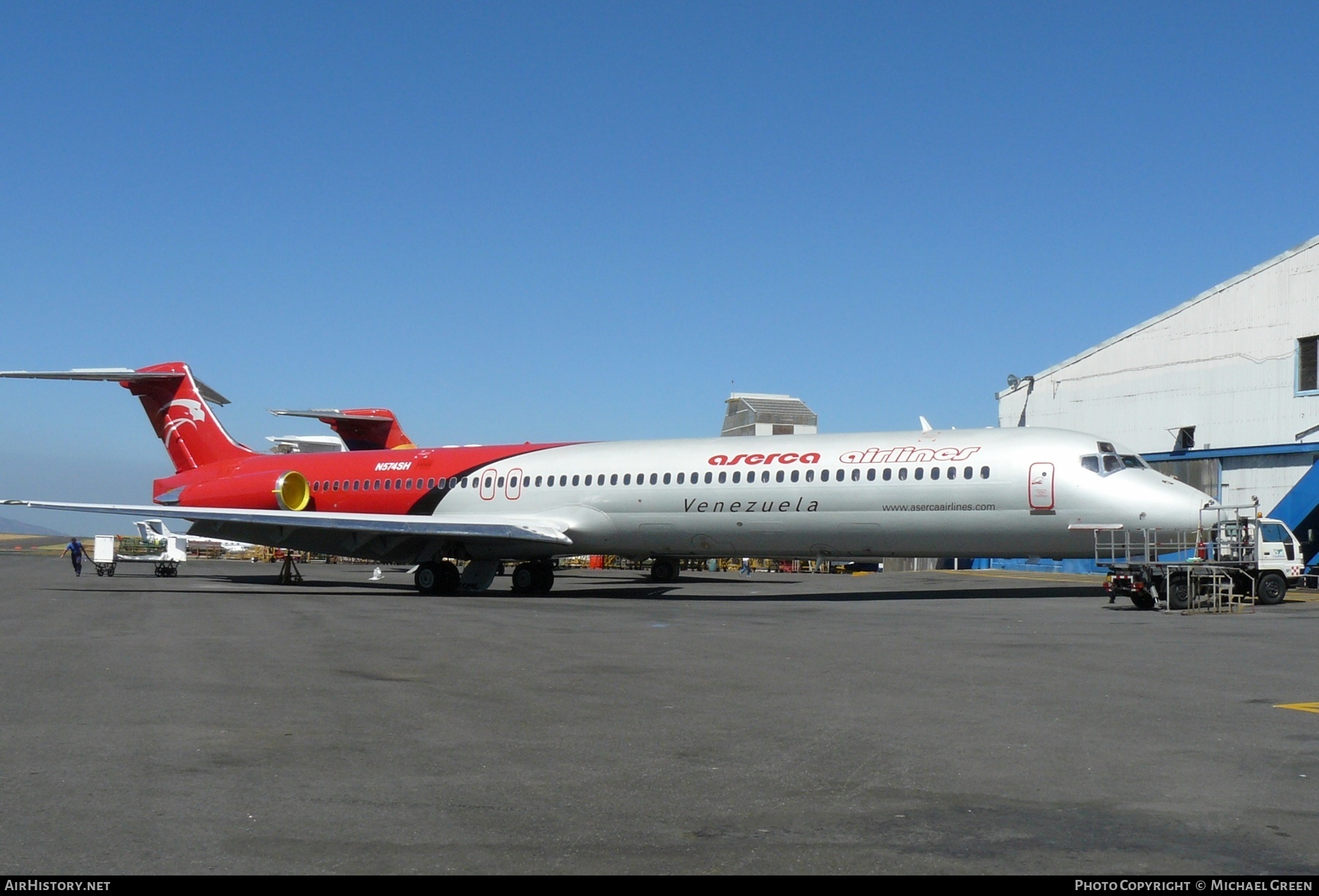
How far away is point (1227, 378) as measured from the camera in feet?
124

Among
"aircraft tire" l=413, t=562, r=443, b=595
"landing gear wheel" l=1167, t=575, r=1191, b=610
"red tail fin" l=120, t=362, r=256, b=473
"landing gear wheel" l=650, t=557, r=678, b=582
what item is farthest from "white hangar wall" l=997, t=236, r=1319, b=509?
"red tail fin" l=120, t=362, r=256, b=473

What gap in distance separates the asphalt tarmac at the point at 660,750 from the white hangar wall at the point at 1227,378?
21194mm

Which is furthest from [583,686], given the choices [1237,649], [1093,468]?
[1093,468]

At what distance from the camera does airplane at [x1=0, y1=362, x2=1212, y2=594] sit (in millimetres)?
24141

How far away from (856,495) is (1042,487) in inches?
152

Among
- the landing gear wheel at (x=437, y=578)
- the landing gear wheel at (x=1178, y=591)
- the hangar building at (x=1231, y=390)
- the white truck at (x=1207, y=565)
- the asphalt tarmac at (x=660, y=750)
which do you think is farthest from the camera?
the hangar building at (x=1231, y=390)

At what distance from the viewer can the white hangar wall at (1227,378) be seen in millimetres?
35500

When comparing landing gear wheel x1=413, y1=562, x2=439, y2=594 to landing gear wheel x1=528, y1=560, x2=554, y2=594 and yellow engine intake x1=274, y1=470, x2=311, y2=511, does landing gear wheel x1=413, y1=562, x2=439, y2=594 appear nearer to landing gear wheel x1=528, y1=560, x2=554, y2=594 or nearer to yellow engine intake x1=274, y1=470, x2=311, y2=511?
landing gear wheel x1=528, y1=560, x2=554, y2=594

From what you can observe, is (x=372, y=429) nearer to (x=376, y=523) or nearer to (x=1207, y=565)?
(x=376, y=523)

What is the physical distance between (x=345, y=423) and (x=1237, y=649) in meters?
35.5

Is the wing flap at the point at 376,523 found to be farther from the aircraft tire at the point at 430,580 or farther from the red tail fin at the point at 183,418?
the red tail fin at the point at 183,418

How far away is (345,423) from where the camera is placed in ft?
146

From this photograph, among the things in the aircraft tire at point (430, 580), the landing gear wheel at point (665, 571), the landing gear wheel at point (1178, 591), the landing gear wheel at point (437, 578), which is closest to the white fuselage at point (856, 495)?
the landing gear wheel at point (1178, 591)

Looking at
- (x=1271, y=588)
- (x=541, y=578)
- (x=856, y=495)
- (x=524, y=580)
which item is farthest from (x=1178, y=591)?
(x=524, y=580)
